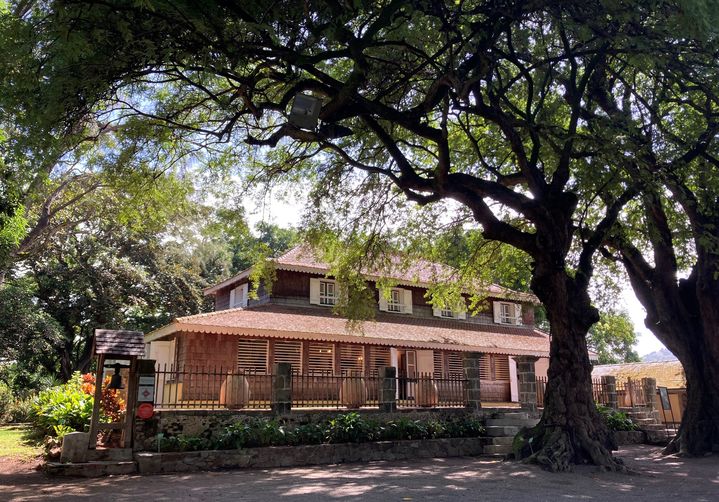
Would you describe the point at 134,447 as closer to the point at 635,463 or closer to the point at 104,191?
the point at 635,463

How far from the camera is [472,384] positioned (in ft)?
54.8

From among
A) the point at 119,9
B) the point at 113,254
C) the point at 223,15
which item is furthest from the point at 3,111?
the point at 113,254

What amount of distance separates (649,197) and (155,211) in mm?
11233

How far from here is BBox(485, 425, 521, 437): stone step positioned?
623 inches

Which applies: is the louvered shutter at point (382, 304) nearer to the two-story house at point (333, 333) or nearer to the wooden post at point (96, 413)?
the two-story house at point (333, 333)

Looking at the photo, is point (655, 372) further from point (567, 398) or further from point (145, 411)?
point (145, 411)

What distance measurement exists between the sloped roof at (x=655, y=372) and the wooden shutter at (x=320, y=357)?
17.0 metres

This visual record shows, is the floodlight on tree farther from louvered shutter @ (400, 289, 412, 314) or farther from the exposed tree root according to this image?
louvered shutter @ (400, 289, 412, 314)

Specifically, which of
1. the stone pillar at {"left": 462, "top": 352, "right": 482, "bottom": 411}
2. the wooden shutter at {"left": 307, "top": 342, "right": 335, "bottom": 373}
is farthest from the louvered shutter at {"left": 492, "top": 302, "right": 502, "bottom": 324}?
the stone pillar at {"left": 462, "top": 352, "right": 482, "bottom": 411}

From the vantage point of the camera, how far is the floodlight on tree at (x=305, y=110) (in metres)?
9.57

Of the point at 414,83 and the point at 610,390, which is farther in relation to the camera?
the point at 610,390

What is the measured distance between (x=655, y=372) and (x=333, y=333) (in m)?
23.3

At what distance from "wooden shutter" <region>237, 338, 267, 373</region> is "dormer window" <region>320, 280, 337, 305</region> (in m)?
3.36

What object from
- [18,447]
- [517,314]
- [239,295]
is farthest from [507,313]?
[18,447]
